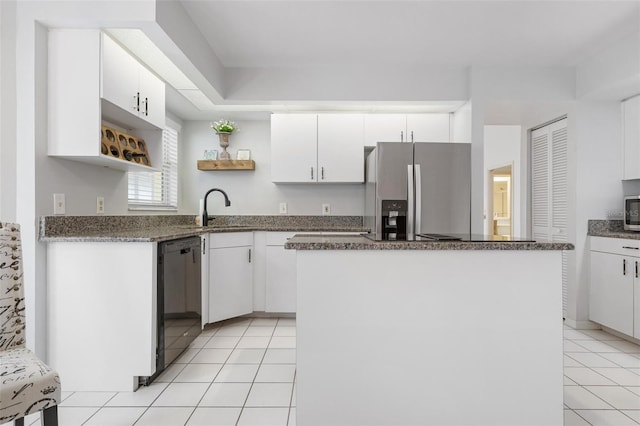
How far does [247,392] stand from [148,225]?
1794mm

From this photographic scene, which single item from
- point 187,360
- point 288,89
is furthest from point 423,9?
point 187,360

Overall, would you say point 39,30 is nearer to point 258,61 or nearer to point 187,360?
point 258,61

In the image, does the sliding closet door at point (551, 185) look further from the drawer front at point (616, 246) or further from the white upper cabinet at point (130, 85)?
the white upper cabinet at point (130, 85)

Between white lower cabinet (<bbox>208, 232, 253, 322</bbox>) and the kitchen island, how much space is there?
192 cm

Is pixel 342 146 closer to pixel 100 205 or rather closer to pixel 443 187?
pixel 443 187

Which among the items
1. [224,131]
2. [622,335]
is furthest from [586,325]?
[224,131]

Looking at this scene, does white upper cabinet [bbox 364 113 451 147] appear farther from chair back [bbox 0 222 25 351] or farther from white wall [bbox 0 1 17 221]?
chair back [bbox 0 222 25 351]

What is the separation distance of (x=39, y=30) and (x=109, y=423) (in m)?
2.22

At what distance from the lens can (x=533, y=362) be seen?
168cm

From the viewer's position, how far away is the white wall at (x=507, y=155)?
18.8ft

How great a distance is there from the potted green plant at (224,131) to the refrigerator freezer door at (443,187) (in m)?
2.04

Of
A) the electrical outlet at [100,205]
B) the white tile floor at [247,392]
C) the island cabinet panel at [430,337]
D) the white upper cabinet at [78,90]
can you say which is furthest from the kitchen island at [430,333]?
the electrical outlet at [100,205]

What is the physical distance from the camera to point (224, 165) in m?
4.09

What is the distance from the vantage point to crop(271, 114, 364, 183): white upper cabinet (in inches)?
151
